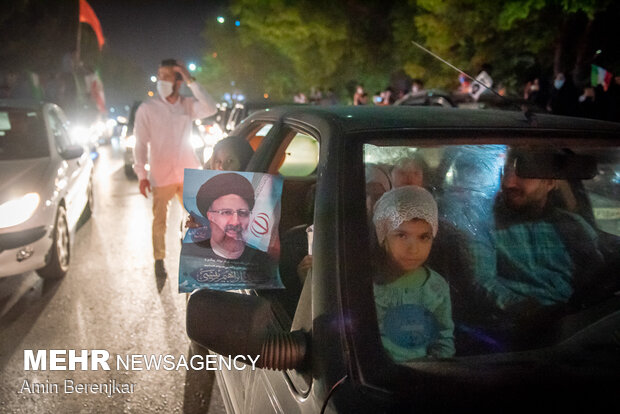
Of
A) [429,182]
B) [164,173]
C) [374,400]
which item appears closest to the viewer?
[374,400]

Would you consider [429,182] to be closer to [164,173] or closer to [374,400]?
[374,400]

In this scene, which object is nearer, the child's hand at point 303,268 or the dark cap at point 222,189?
the dark cap at point 222,189

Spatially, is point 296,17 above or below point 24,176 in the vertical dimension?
above

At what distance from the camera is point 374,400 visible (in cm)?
138

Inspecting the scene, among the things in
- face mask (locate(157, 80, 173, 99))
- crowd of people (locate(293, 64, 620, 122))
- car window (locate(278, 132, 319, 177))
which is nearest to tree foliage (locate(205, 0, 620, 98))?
crowd of people (locate(293, 64, 620, 122))

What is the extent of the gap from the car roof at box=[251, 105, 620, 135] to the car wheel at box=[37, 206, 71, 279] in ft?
12.1

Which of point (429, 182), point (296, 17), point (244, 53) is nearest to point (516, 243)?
point (429, 182)

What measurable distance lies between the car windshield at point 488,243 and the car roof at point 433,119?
0.09 meters

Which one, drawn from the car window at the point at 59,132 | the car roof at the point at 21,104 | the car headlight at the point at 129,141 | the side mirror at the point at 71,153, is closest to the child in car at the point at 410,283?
the side mirror at the point at 71,153

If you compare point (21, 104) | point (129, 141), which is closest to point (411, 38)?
point (129, 141)

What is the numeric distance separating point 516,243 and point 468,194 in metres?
0.27

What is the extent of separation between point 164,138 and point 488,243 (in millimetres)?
3988

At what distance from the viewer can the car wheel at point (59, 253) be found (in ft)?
17.2

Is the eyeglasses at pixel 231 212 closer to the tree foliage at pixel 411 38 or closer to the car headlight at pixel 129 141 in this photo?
the car headlight at pixel 129 141
